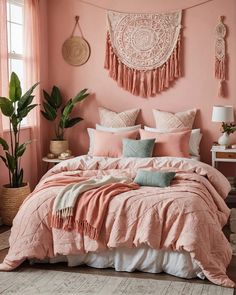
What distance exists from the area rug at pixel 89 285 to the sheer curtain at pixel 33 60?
2.43m

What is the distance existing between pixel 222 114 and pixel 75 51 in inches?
84.1

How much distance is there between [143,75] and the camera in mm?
5844

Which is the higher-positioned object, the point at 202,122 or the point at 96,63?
the point at 96,63

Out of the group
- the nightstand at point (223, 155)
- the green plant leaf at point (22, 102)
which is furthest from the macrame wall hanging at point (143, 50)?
the green plant leaf at point (22, 102)

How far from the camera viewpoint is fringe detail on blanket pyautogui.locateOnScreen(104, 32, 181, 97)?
Result: 572 centimetres

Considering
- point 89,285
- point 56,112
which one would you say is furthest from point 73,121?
point 89,285

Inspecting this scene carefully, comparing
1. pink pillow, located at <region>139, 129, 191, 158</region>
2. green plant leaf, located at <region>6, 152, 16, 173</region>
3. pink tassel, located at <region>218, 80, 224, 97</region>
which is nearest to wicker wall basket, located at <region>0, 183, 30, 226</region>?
green plant leaf, located at <region>6, 152, 16, 173</region>

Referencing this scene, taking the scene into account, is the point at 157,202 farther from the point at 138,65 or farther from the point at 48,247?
the point at 138,65

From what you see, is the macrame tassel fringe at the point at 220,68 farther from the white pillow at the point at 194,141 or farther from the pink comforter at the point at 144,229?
the pink comforter at the point at 144,229

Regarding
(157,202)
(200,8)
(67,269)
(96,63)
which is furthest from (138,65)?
(67,269)

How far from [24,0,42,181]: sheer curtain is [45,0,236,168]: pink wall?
439mm

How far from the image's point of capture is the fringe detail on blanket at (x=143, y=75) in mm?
5719

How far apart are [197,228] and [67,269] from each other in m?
1.11

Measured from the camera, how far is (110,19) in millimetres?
5852
